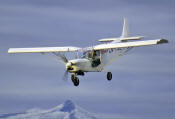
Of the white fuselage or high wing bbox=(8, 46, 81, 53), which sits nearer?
the white fuselage

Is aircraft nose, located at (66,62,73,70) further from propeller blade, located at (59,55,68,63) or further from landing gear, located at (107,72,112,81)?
landing gear, located at (107,72,112,81)

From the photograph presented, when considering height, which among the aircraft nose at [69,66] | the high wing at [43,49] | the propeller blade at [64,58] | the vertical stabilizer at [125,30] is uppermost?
the vertical stabilizer at [125,30]

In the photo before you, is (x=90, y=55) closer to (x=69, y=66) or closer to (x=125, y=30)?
(x=69, y=66)

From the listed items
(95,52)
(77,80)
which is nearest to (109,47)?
(95,52)

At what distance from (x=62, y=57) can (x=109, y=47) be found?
5264mm

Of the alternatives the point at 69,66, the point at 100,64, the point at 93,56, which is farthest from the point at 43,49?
the point at 69,66

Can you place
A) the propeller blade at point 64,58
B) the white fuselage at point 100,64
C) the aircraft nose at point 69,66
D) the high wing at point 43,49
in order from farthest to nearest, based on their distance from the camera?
1. the high wing at point 43,49
2. the propeller blade at point 64,58
3. the white fuselage at point 100,64
4. the aircraft nose at point 69,66

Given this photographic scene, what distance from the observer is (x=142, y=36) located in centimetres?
7869

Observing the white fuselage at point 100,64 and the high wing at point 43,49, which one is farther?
the high wing at point 43,49

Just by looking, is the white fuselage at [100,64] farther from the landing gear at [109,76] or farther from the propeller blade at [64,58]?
the propeller blade at [64,58]

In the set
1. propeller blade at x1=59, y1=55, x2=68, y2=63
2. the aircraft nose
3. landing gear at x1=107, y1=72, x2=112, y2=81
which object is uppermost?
propeller blade at x1=59, y1=55, x2=68, y2=63

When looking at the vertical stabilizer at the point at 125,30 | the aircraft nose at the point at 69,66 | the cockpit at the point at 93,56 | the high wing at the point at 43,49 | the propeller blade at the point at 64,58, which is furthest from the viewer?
the vertical stabilizer at the point at 125,30

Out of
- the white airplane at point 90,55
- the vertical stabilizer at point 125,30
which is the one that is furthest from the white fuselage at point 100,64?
the vertical stabilizer at point 125,30

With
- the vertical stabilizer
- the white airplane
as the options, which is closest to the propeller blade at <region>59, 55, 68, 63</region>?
the white airplane
